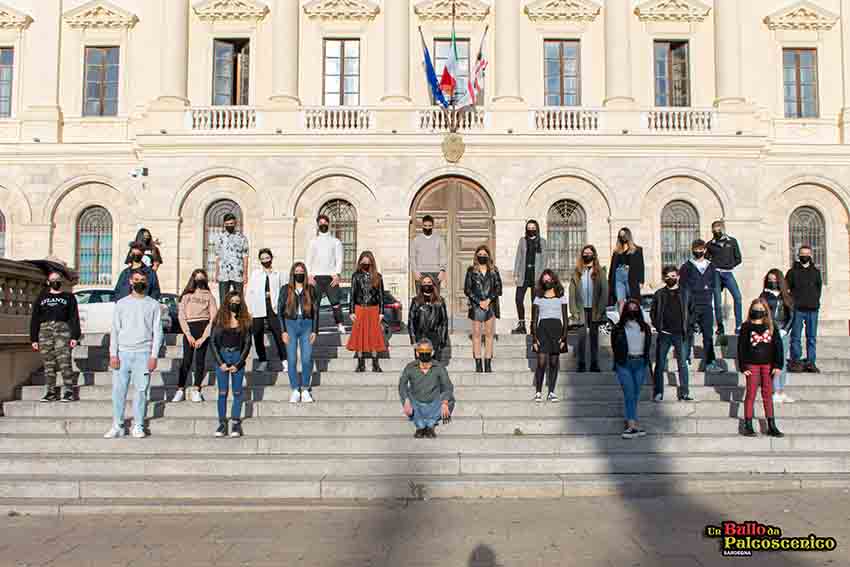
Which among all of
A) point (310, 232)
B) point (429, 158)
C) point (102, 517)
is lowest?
point (102, 517)

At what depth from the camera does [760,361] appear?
1022 cm

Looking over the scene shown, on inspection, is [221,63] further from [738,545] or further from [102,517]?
[738,545]

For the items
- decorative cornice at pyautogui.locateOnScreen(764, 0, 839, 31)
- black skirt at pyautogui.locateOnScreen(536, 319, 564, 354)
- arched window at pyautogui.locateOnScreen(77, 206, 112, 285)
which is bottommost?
black skirt at pyautogui.locateOnScreen(536, 319, 564, 354)

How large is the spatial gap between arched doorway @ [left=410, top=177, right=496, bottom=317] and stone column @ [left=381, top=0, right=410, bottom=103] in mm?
3062

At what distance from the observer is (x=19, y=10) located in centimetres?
2669

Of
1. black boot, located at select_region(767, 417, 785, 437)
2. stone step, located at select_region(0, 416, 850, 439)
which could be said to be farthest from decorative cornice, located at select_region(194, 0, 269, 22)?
black boot, located at select_region(767, 417, 785, 437)

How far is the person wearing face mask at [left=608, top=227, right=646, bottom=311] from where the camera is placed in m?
12.6

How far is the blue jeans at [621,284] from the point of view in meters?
12.8

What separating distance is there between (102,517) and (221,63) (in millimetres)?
20757

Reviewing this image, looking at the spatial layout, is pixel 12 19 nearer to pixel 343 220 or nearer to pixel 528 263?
pixel 343 220

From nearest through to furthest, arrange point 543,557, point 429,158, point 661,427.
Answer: point 543,557
point 661,427
point 429,158

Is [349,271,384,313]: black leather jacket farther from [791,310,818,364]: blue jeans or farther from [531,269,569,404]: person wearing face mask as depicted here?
[791,310,818,364]: blue jeans

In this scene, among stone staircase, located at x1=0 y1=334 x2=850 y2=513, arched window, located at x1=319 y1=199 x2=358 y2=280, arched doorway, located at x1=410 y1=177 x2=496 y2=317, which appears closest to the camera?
stone staircase, located at x1=0 y1=334 x2=850 y2=513

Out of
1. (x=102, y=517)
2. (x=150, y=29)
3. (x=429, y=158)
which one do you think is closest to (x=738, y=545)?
(x=102, y=517)
